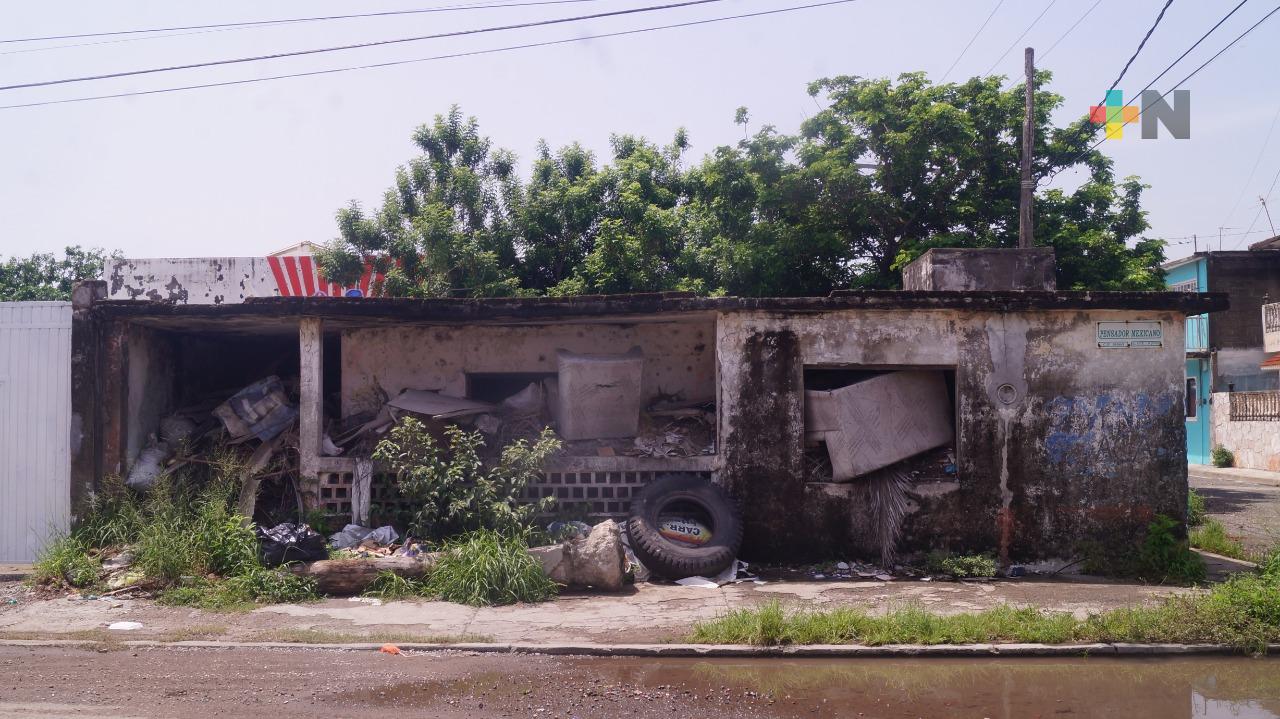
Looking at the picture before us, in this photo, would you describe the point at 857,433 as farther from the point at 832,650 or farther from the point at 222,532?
the point at 222,532

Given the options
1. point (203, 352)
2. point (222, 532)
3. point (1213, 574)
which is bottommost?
point (1213, 574)

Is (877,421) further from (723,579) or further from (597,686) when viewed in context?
(597,686)

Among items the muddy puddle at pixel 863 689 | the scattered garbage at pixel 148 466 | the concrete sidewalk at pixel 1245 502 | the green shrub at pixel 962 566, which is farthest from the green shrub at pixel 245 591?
the concrete sidewalk at pixel 1245 502

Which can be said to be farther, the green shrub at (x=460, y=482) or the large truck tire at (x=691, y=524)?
the green shrub at (x=460, y=482)

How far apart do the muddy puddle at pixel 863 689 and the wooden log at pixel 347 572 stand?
2711 millimetres

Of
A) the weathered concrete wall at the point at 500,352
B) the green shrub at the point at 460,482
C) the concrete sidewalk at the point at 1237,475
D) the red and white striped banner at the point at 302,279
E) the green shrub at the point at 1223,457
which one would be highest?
the red and white striped banner at the point at 302,279

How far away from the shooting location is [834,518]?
396 inches

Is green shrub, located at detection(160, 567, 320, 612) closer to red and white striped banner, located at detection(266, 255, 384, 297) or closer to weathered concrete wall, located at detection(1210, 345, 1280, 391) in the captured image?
red and white striped banner, located at detection(266, 255, 384, 297)

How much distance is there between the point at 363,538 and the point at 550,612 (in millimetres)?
2612

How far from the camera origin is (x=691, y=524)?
9852mm

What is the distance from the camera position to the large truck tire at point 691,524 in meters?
9.32

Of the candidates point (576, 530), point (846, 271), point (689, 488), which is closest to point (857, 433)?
point (689, 488)

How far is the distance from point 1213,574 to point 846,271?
9.16 m

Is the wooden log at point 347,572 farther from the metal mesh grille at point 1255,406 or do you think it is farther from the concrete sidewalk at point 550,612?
the metal mesh grille at point 1255,406
